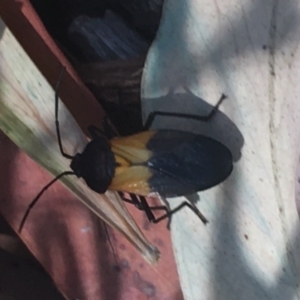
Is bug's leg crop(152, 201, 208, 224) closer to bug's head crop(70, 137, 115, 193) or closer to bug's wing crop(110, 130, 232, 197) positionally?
bug's wing crop(110, 130, 232, 197)

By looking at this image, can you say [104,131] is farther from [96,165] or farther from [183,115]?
[183,115]

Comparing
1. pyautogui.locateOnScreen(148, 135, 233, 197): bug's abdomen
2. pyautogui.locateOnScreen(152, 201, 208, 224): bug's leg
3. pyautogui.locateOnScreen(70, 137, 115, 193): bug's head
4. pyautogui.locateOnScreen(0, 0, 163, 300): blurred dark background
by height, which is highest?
pyautogui.locateOnScreen(0, 0, 163, 300): blurred dark background

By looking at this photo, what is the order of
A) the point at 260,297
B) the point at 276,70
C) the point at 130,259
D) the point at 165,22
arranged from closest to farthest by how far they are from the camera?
the point at 276,70 < the point at 165,22 < the point at 260,297 < the point at 130,259

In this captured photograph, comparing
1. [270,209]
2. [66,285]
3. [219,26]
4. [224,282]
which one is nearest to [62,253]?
[66,285]

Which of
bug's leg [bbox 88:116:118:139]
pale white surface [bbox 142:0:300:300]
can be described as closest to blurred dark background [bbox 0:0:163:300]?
bug's leg [bbox 88:116:118:139]

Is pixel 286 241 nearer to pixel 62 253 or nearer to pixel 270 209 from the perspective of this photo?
pixel 270 209

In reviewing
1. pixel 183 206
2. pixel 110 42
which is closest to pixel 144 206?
pixel 183 206

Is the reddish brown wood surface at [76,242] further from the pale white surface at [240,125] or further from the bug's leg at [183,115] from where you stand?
the bug's leg at [183,115]

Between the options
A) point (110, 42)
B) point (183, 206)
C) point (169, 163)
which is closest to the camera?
point (169, 163)
